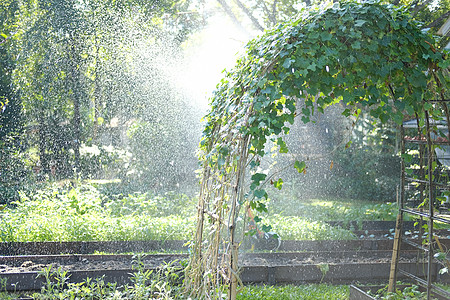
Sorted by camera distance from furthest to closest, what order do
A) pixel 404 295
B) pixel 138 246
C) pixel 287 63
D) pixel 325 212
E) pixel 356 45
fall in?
pixel 325 212 → pixel 138 246 → pixel 404 295 → pixel 356 45 → pixel 287 63

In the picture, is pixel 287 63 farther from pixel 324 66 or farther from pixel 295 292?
pixel 295 292

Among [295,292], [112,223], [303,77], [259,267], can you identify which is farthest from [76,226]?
[303,77]

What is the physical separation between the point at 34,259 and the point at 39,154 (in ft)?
25.2

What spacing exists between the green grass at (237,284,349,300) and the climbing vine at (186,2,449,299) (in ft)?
3.71

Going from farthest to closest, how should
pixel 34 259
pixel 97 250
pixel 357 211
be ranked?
pixel 357 211
pixel 97 250
pixel 34 259

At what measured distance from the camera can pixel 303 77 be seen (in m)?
2.69

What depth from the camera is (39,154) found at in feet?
39.1

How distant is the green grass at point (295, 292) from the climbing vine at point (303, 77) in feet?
3.71

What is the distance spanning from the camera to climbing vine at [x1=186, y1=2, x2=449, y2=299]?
262 cm

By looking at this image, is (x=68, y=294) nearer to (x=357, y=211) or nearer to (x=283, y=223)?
(x=283, y=223)

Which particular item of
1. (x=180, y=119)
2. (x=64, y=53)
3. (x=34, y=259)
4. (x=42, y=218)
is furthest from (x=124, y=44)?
(x=34, y=259)

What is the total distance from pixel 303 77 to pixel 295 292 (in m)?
2.48

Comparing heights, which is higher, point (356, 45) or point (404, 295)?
point (356, 45)

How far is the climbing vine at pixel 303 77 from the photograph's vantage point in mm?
2619
